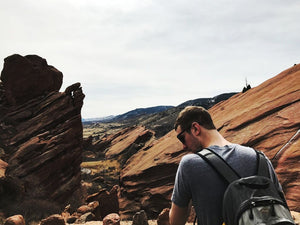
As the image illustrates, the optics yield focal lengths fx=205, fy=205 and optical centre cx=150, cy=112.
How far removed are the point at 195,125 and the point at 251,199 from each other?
773 millimetres

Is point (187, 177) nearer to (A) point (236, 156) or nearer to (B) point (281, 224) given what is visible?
(A) point (236, 156)

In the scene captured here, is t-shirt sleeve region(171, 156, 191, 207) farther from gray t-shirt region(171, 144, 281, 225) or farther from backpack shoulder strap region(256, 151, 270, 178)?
backpack shoulder strap region(256, 151, 270, 178)

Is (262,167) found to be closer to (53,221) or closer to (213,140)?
(213,140)

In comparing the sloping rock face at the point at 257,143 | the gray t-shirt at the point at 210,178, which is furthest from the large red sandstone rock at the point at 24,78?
the gray t-shirt at the point at 210,178

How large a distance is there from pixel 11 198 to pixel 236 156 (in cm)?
1732

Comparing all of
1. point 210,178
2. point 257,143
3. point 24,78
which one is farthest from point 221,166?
point 24,78

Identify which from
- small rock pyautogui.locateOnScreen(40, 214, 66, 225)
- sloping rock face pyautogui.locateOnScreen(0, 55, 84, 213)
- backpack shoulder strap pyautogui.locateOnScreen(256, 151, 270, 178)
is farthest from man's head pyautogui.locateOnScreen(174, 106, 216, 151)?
sloping rock face pyautogui.locateOnScreen(0, 55, 84, 213)

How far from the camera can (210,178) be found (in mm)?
1628

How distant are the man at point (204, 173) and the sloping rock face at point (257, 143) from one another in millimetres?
7573

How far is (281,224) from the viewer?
1276 millimetres

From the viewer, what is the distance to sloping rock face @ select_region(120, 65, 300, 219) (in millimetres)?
8297

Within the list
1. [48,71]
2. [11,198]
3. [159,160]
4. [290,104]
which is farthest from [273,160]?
[48,71]

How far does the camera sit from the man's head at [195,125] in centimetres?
196

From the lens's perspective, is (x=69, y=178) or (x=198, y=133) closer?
(x=198, y=133)
